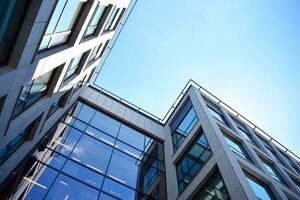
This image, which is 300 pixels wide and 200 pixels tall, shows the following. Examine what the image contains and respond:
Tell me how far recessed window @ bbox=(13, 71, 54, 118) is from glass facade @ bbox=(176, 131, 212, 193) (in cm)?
963

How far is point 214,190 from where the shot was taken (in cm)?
1306

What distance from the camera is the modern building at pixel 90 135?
27.0ft

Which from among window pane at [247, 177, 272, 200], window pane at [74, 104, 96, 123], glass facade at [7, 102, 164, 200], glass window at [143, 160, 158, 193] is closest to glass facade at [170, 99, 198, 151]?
glass facade at [7, 102, 164, 200]

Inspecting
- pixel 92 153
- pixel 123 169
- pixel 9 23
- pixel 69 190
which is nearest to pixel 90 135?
pixel 92 153

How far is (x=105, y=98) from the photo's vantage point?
22859 millimetres

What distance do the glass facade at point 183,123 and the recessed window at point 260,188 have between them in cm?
616

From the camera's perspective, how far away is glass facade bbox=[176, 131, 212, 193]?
15.4 metres

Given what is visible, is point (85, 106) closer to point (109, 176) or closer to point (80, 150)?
point (80, 150)

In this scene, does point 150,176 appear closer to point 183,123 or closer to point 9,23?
point 183,123

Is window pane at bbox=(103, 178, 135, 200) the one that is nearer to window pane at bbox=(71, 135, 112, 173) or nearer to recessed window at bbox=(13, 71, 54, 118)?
window pane at bbox=(71, 135, 112, 173)

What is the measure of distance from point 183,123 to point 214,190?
28.8ft

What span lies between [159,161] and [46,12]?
575 inches

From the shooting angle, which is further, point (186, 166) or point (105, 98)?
point (105, 98)

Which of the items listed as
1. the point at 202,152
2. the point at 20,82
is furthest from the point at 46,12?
the point at 202,152
